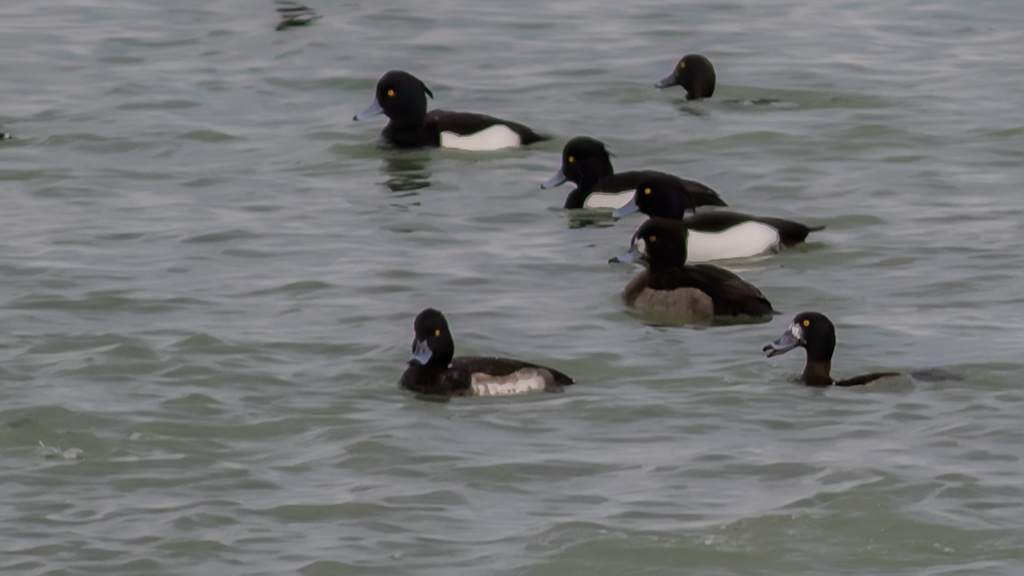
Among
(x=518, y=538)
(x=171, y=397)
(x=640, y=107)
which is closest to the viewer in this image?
(x=518, y=538)

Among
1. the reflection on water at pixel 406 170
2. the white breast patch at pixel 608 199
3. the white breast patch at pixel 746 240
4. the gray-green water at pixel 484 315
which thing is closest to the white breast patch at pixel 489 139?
the gray-green water at pixel 484 315

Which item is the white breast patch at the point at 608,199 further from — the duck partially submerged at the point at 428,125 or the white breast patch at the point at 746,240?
the duck partially submerged at the point at 428,125

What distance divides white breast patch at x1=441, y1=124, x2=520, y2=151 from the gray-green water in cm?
20

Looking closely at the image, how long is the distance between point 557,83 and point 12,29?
7070 millimetres

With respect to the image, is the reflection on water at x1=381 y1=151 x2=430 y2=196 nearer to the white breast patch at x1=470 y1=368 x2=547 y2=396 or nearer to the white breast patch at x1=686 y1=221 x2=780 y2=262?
the white breast patch at x1=686 y1=221 x2=780 y2=262

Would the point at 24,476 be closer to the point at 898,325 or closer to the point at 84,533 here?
the point at 84,533

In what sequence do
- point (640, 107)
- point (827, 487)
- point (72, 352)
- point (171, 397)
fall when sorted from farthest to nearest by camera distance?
point (640, 107) → point (72, 352) → point (171, 397) → point (827, 487)

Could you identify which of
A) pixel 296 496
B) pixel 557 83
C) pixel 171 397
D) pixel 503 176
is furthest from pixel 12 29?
pixel 296 496

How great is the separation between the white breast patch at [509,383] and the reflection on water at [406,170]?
587 cm

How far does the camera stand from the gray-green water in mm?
8430

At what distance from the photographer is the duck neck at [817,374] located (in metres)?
10.5

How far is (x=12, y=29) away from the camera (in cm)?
2377

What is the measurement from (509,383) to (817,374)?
5.21 feet

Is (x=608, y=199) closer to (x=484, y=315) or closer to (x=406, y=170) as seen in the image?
(x=406, y=170)
